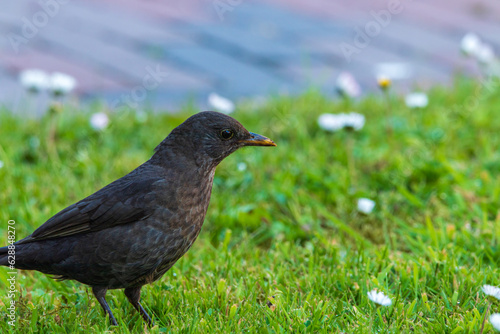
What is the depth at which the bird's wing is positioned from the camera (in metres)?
2.85

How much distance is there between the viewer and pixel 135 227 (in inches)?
111

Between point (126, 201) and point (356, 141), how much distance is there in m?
2.80

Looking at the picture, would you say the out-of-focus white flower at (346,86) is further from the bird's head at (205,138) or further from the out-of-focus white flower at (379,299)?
the out-of-focus white flower at (379,299)

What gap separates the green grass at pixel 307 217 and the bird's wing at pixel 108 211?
14.3 inches

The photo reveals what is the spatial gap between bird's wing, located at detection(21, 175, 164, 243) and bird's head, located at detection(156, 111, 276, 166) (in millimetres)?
218

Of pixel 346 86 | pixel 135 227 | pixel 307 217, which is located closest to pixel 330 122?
pixel 346 86

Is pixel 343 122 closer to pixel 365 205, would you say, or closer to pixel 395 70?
pixel 365 205

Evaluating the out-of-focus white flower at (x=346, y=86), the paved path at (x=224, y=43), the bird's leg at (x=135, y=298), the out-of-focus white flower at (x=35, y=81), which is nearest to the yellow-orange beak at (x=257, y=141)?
the bird's leg at (x=135, y=298)

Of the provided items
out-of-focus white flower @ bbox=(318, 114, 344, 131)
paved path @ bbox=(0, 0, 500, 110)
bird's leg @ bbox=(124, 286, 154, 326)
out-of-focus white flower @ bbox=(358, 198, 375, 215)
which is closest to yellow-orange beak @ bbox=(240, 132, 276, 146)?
bird's leg @ bbox=(124, 286, 154, 326)

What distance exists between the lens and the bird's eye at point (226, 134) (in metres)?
3.07

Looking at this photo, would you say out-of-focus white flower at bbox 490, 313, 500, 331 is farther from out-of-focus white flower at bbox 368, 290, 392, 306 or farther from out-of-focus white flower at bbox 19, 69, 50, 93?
out-of-focus white flower at bbox 19, 69, 50, 93

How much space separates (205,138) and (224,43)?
14.6 ft

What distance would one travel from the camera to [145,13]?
815 centimetres

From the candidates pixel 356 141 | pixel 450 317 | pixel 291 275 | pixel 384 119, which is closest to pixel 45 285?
pixel 291 275
